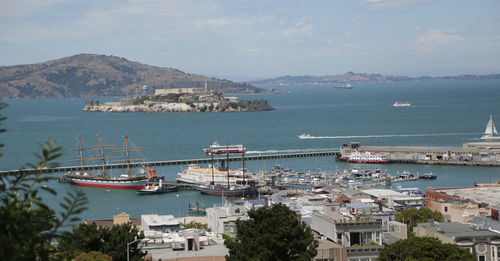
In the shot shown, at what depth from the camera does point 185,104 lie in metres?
138

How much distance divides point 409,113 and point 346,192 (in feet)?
255

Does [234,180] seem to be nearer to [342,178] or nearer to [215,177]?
[215,177]

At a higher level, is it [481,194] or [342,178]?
[481,194]

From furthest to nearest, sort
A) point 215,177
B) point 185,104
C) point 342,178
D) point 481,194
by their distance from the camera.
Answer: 1. point 185,104
2. point 342,178
3. point 215,177
4. point 481,194

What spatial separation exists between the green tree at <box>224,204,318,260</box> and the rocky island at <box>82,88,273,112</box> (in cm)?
11772

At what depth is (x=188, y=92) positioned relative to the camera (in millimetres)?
161000

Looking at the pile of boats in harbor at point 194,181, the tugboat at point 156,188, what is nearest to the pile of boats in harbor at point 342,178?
the pile of boats in harbor at point 194,181

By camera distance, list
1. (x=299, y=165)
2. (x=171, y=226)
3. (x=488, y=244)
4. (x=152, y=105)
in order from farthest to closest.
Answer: (x=152, y=105) < (x=299, y=165) < (x=171, y=226) < (x=488, y=244)

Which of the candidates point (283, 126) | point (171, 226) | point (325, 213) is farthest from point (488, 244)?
point (283, 126)

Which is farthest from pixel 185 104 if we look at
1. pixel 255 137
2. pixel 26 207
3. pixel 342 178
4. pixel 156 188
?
pixel 26 207

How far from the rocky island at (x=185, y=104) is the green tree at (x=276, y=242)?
118 m

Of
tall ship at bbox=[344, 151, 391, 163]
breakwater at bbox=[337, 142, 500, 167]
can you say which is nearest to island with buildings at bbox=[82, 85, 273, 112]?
breakwater at bbox=[337, 142, 500, 167]

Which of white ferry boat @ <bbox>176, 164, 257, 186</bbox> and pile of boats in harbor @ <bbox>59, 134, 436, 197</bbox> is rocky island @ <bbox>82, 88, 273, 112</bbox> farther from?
white ferry boat @ <bbox>176, 164, 257, 186</bbox>

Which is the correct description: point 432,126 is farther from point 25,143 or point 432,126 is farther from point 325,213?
point 325,213
